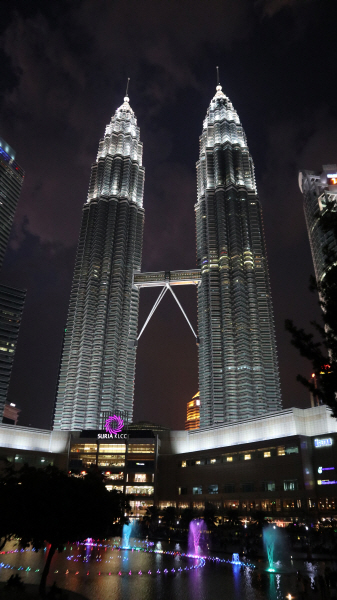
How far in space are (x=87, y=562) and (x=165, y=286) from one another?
156 m

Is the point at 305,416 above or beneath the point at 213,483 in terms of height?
above

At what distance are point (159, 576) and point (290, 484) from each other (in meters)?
67.4

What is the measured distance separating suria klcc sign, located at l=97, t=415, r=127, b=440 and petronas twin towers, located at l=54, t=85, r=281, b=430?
17.8 meters

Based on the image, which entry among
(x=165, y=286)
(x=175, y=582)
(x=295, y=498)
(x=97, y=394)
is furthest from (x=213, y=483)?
(x=165, y=286)

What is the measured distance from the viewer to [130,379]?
172 meters

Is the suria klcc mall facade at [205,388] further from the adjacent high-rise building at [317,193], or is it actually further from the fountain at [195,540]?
the adjacent high-rise building at [317,193]

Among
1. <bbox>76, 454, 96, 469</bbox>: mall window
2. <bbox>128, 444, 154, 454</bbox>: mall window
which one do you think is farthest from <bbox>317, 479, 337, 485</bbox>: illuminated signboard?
<bbox>76, 454, 96, 469</bbox>: mall window

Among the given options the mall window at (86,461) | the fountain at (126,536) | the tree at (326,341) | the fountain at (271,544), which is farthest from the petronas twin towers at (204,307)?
the tree at (326,341)

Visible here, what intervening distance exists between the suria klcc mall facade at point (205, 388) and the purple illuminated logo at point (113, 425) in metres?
0.44

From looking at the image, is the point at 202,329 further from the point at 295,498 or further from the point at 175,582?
the point at 175,582

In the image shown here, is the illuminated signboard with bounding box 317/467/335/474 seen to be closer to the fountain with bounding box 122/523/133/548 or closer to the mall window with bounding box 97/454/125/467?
the fountain with bounding box 122/523/133/548

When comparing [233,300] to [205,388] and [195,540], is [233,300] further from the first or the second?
[195,540]

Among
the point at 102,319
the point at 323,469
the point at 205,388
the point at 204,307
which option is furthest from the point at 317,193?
the point at 323,469

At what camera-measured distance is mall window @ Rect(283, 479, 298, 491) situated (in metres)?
92.4
